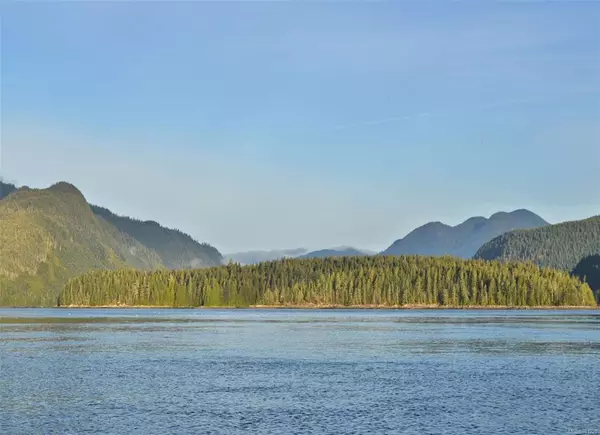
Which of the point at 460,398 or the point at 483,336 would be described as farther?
the point at 483,336

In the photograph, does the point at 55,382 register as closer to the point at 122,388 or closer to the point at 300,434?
the point at 122,388

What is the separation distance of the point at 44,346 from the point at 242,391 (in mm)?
59693

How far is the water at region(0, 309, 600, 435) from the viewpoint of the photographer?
53.7m

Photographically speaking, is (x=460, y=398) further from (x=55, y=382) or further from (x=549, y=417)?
(x=55, y=382)

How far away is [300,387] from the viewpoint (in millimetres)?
70812

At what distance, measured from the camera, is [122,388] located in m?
A: 69.9

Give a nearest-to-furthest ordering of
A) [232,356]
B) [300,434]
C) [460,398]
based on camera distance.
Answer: [300,434]
[460,398]
[232,356]

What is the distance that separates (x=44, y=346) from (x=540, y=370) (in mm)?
73748

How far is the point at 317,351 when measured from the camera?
354ft

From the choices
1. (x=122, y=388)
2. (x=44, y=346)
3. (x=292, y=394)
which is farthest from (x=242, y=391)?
(x=44, y=346)

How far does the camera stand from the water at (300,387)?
2114 inches

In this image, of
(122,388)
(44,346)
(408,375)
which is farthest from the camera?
(44,346)

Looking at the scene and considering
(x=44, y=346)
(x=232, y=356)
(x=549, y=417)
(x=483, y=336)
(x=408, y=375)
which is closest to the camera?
(x=549, y=417)

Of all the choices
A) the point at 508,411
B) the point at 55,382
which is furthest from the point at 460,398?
the point at 55,382
